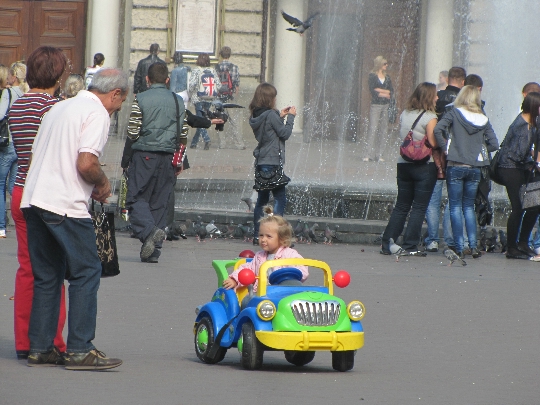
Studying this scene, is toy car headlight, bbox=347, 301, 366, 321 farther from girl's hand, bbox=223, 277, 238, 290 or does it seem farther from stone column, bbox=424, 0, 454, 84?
stone column, bbox=424, 0, 454, 84

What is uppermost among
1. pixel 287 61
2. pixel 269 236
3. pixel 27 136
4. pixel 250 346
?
pixel 287 61

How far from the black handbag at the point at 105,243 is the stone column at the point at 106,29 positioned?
2051 cm

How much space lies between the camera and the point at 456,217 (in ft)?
39.0

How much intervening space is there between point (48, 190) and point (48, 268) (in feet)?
1.38

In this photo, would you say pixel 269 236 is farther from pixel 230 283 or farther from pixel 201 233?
pixel 201 233

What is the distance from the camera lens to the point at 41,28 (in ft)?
91.8

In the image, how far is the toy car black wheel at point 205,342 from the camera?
6.54 metres

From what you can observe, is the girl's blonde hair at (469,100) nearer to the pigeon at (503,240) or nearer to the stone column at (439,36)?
the pigeon at (503,240)

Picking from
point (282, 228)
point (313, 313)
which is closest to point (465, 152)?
point (282, 228)

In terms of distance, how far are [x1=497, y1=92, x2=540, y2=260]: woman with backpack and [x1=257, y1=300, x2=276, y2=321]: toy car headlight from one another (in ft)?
20.4

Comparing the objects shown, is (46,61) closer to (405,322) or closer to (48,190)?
(48,190)

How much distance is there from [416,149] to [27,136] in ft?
19.1

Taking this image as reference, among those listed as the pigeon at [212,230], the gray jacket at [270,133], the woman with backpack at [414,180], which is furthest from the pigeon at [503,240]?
the pigeon at [212,230]

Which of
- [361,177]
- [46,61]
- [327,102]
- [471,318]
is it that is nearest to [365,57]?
[327,102]
